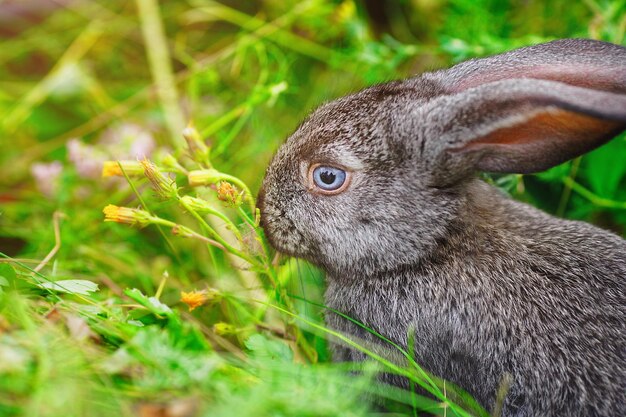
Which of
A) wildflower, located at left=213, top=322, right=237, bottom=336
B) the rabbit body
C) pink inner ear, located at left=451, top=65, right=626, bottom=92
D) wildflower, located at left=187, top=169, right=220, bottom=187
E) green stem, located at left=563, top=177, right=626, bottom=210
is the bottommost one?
wildflower, located at left=213, top=322, right=237, bottom=336

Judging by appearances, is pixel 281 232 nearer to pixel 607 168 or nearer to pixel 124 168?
pixel 124 168

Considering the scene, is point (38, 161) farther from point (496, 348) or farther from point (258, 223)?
point (496, 348)

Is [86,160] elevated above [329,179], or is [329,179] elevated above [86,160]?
[329,179]

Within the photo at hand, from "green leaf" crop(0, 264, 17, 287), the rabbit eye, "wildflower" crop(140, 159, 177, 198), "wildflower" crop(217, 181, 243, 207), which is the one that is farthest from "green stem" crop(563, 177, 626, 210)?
"green leaf" crop(0, 264, 17, 287)

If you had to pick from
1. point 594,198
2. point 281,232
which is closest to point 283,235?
point 281,232

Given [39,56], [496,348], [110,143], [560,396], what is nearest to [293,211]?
[496,348]

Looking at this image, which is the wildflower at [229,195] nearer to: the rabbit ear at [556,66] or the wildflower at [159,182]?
the wildflower at [159,182]

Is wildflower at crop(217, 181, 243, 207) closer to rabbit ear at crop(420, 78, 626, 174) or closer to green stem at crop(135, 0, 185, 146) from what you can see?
rabbit ear at crop(420, 78, 626, 174)

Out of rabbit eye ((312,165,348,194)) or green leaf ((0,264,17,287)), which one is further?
rabbit eye ((312,165,348,194))
